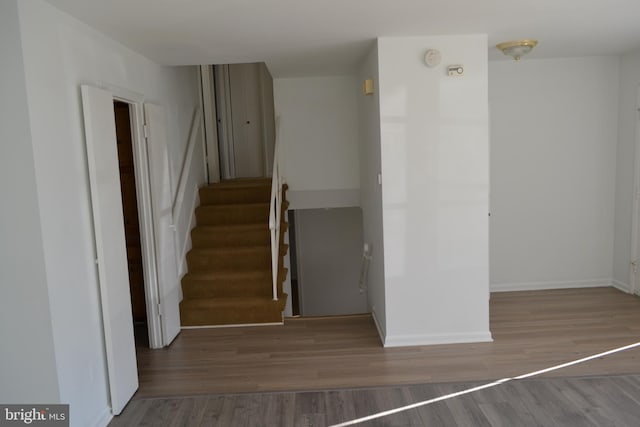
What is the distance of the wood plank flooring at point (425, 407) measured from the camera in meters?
2.93

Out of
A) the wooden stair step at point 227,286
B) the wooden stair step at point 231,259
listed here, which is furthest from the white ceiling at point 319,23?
the wooden stair step at point 227,286

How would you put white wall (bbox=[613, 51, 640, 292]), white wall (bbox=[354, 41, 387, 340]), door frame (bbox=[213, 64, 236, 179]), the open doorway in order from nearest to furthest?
white wall (bbox=[354, 41, 387, 340]) → the open doorway → white wall (bbox=[613, 51, 640, 292]) → door frame (bbox=[213, 64, 236, 179])

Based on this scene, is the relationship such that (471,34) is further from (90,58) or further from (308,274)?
(308,274)

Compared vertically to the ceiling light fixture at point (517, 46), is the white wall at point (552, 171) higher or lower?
lower

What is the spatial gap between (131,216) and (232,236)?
1029 mm

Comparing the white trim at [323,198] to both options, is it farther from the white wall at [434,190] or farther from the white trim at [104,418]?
the white trim at [104,418]

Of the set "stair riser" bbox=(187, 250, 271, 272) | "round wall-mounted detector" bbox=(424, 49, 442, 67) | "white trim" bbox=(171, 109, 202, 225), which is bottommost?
"stair riser" bbox=(187, 250, 271, 272)

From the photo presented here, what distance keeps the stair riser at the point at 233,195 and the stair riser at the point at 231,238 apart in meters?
0.55

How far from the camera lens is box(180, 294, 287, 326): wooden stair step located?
4.73 m

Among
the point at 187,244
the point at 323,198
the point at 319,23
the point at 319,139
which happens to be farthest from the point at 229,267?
the point at 319,23

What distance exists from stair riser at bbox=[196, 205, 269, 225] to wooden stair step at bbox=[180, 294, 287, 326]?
109 centimetres

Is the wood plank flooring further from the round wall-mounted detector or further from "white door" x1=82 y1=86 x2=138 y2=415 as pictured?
the round wall-mounted detector

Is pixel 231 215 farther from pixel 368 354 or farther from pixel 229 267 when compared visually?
pixel 368 354

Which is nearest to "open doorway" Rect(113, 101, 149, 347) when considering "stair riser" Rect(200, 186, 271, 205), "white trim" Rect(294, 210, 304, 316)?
"stair riser" Rect(200, 186, 271, 205)
